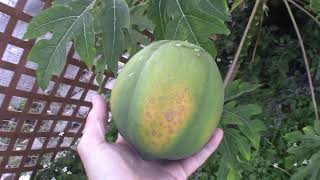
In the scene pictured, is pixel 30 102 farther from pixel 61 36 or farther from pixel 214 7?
pixel 214 7

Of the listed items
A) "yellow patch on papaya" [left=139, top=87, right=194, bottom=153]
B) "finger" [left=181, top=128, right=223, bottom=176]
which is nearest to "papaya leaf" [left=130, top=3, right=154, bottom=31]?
"finger" [left=181, top=128, right=223, bottom=176]

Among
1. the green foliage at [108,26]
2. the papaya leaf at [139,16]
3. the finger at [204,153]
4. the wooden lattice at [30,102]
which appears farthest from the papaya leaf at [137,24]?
the wooden lattice at [30,102]

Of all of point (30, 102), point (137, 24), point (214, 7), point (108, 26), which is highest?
point (214, 7)

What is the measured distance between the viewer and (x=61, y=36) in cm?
121

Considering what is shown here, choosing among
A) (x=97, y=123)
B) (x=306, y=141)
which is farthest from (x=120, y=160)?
(x=306, y=141)

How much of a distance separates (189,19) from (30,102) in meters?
2.01

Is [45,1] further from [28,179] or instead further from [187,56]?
[187,56]

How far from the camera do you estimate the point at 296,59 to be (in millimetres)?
3512

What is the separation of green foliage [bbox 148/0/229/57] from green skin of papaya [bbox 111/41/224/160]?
167 millimetres

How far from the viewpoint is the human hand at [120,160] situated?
1106 mm

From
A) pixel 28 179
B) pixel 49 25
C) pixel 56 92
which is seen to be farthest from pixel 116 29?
pixel 28 179

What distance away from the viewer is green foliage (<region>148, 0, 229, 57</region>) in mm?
1152

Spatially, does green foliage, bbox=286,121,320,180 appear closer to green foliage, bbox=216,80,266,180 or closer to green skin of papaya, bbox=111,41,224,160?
green foliage, bbox=216,80,266,180

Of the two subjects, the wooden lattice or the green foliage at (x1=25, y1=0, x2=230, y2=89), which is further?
the wooden lattice
